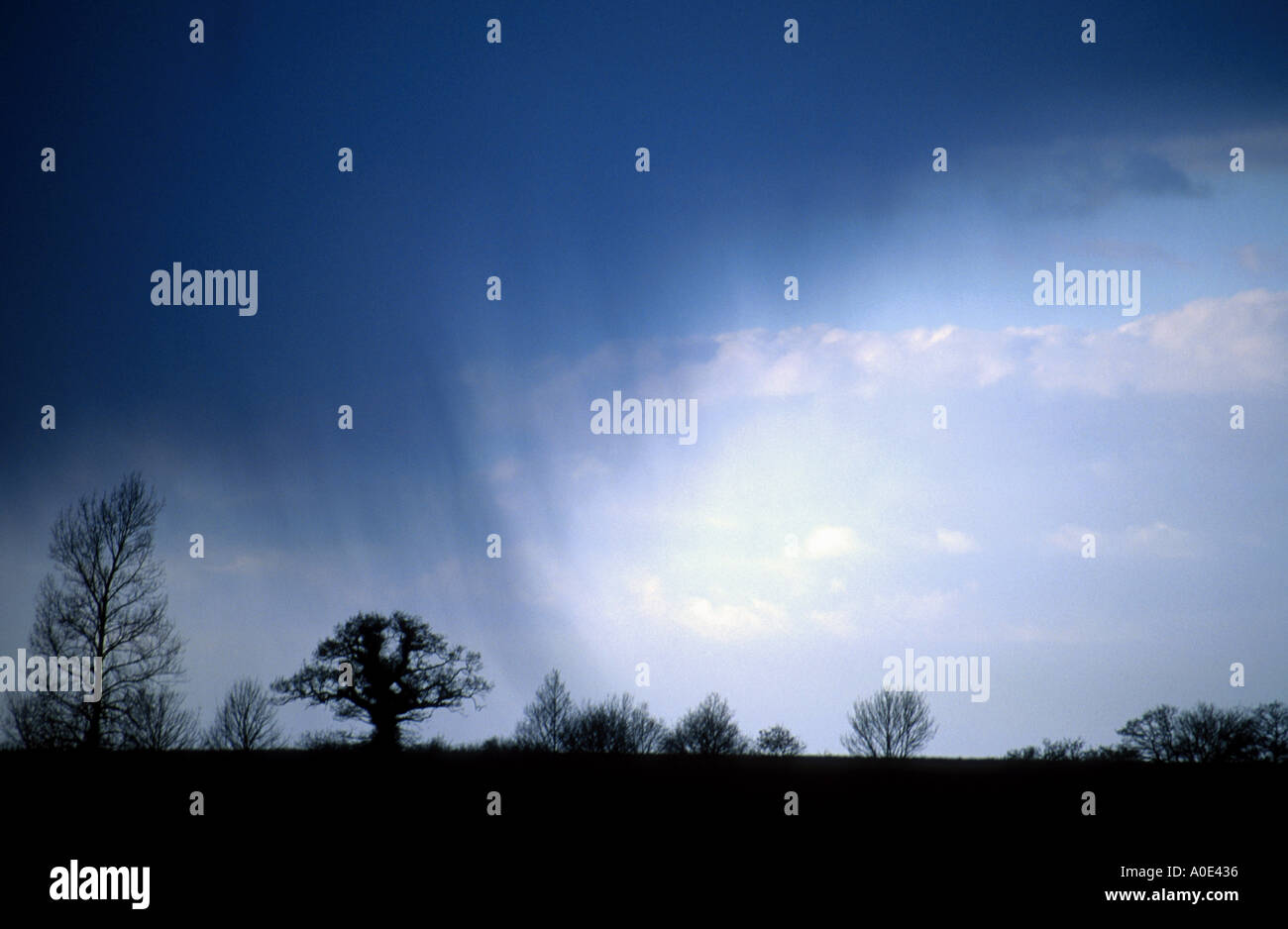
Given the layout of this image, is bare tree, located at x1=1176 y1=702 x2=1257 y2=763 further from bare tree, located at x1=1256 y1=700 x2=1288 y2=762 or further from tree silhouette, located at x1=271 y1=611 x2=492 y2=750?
tree silhouette, located at x1=271 y1=611 x2=492 y2=750

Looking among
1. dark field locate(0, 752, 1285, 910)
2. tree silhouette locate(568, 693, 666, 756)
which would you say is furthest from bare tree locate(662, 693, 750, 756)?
dark field locate(0, 752, 1285, 910)

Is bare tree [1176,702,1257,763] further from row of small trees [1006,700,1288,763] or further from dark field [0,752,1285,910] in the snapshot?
dark field [0,752,1285,910]

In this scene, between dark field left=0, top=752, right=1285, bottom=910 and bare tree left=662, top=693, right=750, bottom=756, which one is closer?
dark field left=0, top=752, right=1285, bottom=910

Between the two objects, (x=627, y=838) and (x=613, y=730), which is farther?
(x=613, y=730)

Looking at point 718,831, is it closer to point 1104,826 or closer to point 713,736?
point 1104,826

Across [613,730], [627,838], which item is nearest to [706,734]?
[613,730]

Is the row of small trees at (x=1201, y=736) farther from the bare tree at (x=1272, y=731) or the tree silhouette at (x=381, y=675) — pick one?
the tree silhouette at (x=381, y=675)

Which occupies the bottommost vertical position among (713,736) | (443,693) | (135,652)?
(713,736)

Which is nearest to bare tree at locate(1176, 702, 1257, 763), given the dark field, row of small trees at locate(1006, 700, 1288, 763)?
row of small trees at locate(1006, 700, 1288, 763)

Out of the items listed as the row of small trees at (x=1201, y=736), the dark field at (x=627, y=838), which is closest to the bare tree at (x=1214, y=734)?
the row of small trees at (x=1201, y=736)

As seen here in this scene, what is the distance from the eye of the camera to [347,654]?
53562mm

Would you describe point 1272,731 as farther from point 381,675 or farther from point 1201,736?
point 381,675
